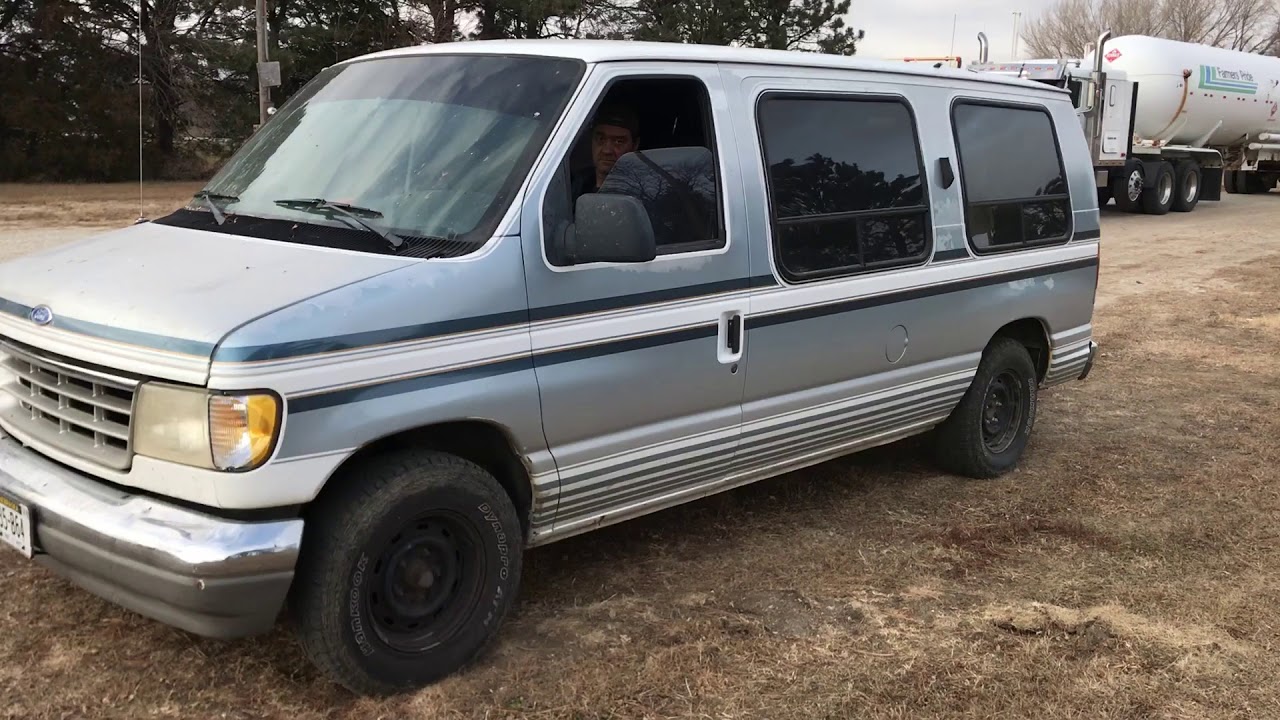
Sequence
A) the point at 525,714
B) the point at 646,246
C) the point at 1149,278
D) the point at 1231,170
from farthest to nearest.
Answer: the point at 1231,170 < the point at 1149,278 < the point at 646,246 < the point at 525,714

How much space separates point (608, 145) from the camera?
405 centimetres

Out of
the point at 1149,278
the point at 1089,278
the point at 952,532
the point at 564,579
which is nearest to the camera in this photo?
the point at 564,579

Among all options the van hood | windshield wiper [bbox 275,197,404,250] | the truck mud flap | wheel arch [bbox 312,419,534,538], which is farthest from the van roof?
the truck mud flap

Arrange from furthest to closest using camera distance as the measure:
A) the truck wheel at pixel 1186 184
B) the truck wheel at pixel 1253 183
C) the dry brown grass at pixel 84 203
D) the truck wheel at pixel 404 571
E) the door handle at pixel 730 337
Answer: the truck wheel at pixel 1253 183, the truck wheel at pixel 1186 184, the dry brown grass at pixel 84 203, the door handle at pixel 730 337, the truck wheel at pixel 404 571

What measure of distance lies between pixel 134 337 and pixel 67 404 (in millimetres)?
483

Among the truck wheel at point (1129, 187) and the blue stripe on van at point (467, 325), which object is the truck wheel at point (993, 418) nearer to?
the blue stripe on van at point (467, 325)

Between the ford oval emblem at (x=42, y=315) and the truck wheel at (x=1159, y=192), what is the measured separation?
79.2ft

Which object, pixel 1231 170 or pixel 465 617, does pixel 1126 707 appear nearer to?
pixel 465 617

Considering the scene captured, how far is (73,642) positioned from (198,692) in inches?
22.9

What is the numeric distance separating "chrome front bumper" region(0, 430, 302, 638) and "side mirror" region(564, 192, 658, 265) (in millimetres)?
1243

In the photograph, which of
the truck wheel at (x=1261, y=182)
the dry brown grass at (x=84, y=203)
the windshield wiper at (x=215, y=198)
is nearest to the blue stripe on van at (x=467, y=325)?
the windshield wiper at (x=215, y=198)

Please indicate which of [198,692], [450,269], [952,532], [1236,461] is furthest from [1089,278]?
[198,692]

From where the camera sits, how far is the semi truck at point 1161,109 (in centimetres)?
2056

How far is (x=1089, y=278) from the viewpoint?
6.26 metres
